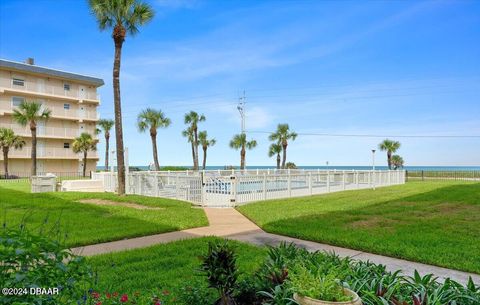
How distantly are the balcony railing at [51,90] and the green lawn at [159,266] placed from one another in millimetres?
42531

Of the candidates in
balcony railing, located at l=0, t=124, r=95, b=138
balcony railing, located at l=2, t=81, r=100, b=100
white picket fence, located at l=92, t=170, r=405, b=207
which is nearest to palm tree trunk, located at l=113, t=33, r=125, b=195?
white picket fence, located at l=92, t=170, r=405, b=207

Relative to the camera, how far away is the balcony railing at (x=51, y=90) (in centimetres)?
3808

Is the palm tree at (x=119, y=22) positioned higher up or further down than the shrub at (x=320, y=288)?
higher up

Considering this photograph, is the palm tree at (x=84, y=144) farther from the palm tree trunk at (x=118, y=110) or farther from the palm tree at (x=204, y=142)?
the palm tree trunk at (x=118, y=110)

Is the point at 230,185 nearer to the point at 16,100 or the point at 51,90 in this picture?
the point at 16,100

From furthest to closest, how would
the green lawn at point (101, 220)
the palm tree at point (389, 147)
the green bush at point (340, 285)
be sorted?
the palm tree at point (389, 147) < the green lawn at point (101, 220) < the green bush at point (340, 285)

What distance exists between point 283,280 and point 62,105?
4770 centimetres

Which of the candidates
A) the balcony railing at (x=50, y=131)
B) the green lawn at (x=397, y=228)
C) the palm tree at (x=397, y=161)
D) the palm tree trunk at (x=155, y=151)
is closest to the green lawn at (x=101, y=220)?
the green lawn at (x=397, y=228)

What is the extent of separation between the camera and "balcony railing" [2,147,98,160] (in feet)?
127

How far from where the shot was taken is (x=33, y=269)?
2092 mm

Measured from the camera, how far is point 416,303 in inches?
96.0

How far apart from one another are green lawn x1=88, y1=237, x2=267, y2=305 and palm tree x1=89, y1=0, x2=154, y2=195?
10.8 metres

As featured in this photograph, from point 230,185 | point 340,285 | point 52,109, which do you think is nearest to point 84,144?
point 52,109

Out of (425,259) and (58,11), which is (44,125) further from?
(425,259)
